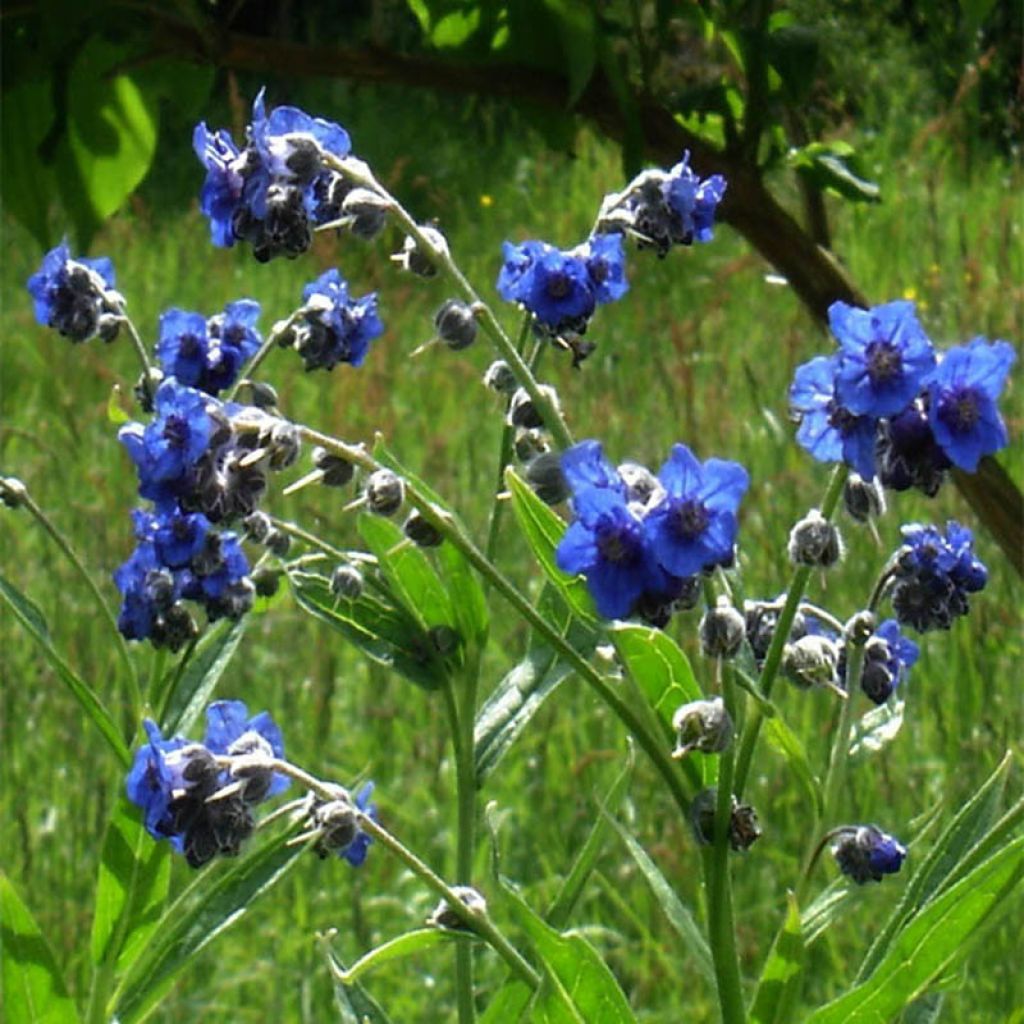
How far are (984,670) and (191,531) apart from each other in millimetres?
1520

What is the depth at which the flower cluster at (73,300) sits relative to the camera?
189 cm

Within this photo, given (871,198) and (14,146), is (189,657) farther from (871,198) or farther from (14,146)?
(871,198)

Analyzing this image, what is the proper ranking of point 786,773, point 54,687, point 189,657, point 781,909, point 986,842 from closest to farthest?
point 986,842 → point 189,657 → point 781,909 → point 786,773 → point 54,687

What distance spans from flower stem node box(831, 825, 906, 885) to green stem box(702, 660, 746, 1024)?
129 mm

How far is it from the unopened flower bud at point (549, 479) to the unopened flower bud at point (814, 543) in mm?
148

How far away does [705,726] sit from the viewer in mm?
1227

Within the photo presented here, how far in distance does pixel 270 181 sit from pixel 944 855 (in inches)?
26.5

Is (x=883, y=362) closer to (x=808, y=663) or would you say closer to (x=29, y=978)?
(x=808, y=663)

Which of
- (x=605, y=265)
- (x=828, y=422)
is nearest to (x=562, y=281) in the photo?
(x=605, y=265)

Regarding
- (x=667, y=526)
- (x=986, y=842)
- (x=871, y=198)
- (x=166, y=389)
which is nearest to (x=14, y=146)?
(x=166, y=389)

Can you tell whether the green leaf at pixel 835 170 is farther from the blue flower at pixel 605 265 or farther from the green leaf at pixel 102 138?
the green leaf at pixel 102 138

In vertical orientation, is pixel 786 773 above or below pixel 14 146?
below

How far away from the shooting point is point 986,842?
129 cm

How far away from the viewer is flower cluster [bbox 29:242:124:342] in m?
1.89
